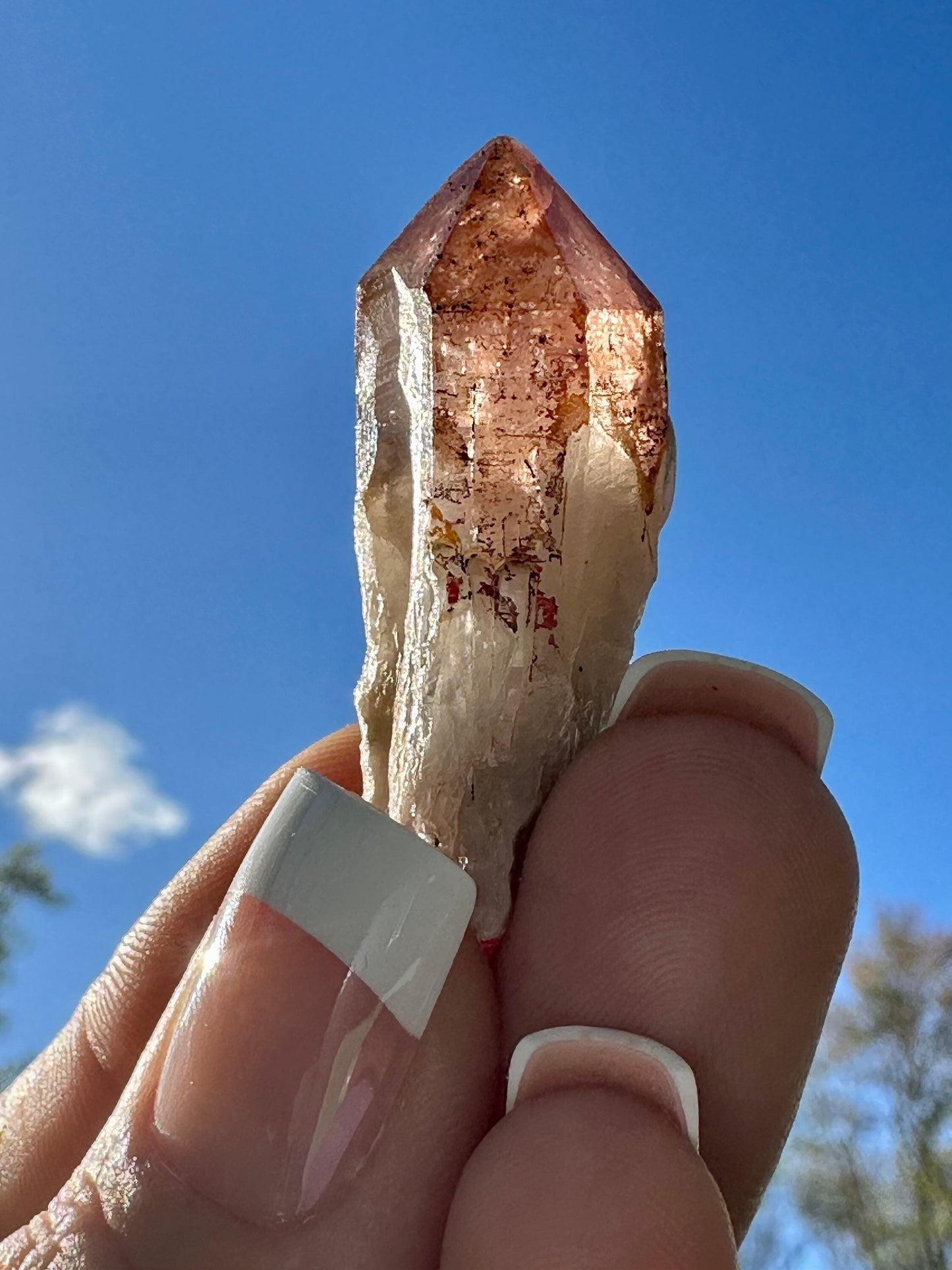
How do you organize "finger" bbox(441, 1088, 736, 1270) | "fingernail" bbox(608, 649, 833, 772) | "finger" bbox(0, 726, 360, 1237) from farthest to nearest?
"finger" bbox(0, 726, 360, 1237) → "fingernail" bbox(608, 649, 833, 772) → "finger" bbox(441, 1088, 736, 1270)

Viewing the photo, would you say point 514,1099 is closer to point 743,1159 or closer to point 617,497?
point 743,1159

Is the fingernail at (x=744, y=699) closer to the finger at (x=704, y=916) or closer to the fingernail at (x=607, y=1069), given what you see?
the finger at (x=704, y=916)

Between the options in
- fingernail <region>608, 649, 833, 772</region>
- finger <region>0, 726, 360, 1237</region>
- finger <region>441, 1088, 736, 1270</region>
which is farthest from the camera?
finger <region>0, 726, 360, 1237</region>

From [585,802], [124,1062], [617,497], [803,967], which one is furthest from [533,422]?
[124,1062]


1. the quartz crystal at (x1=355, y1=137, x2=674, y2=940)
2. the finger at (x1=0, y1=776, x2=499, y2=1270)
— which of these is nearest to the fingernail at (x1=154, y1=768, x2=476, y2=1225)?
the finger at (x1=0, y1=776, x2=499, y2=1270)

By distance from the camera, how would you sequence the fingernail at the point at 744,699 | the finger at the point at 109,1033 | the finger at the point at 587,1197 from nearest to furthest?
the finger at the point at 587,1197 → the fingernail at the point at 744,699 → the finger at the point at 109,1033

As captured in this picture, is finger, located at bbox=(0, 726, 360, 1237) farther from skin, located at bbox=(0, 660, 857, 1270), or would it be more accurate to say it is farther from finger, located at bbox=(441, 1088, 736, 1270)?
finger, located at bbox=(441, 1088, 736, 1270)

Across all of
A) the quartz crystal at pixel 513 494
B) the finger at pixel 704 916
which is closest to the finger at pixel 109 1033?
the quartz crystal at pixel 513 494
